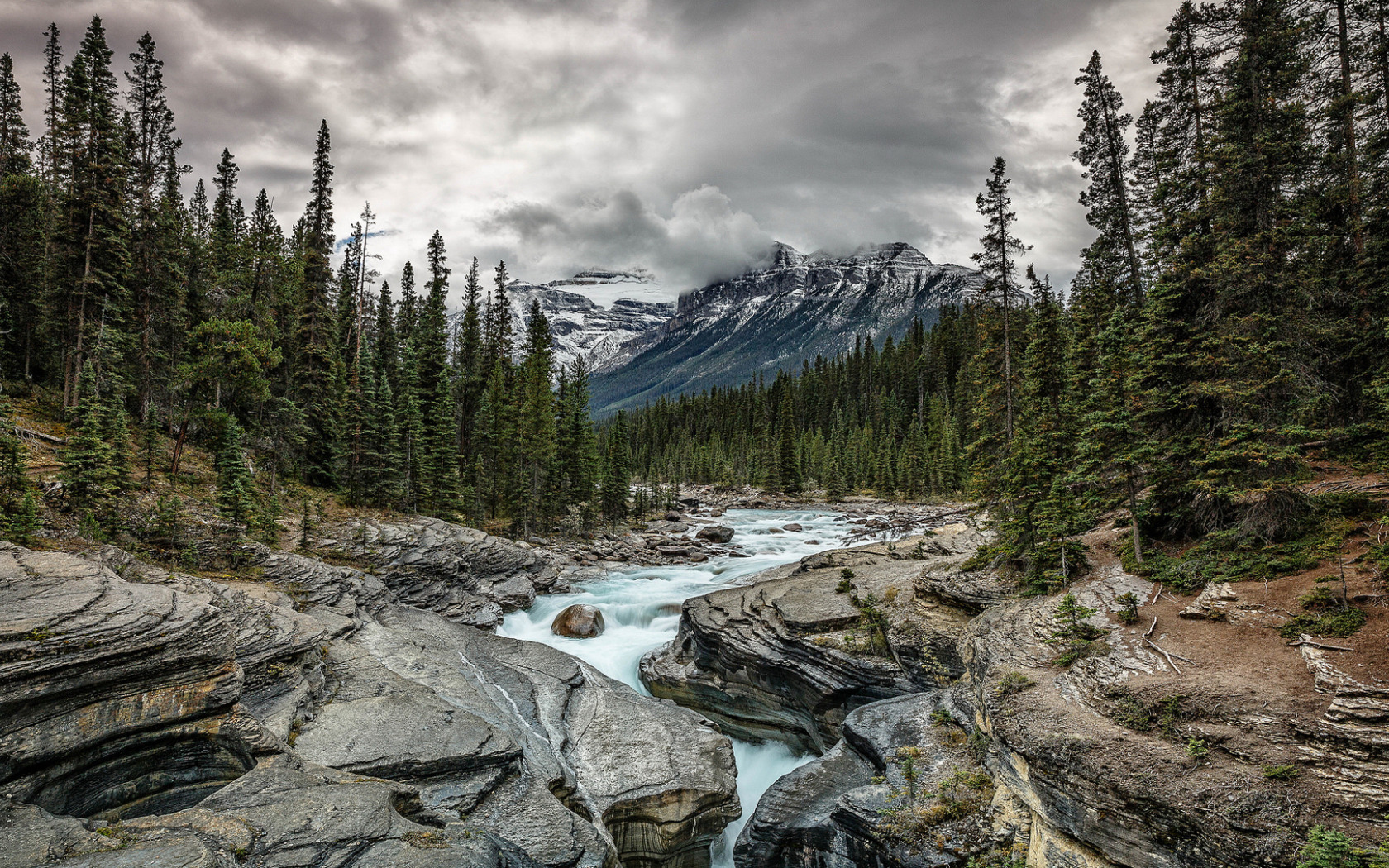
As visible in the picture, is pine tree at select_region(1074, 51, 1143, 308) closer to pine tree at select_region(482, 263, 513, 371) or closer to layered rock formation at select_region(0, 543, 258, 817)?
layered rock formation at select_region(0, 543, 258, 817)

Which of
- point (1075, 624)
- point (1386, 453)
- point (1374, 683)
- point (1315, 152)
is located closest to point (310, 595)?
point (1075, 624)

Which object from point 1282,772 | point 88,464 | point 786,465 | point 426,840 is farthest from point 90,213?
point 786,465

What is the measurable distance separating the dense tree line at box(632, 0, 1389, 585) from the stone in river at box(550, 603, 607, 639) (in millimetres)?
16209

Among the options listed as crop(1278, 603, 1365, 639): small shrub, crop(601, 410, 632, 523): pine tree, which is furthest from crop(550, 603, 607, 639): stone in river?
crop(601, 410, 632, 523): pine tree

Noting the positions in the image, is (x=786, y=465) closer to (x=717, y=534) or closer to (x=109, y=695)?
(x=717, y=534)

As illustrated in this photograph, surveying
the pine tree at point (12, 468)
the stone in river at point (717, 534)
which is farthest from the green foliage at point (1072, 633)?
the stone in river at point (717, 534)

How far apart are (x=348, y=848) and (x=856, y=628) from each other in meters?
14.0

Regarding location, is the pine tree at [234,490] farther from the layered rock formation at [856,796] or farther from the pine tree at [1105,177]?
the pine tree at [1105,177]

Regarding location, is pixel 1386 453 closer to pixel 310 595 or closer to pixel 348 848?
pixel 348 848

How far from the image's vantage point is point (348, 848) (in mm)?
7133

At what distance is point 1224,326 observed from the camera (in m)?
12.4

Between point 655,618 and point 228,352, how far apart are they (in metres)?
23.0

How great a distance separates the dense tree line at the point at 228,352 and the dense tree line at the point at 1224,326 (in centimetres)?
2633

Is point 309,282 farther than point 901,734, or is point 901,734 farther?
point 309,282
